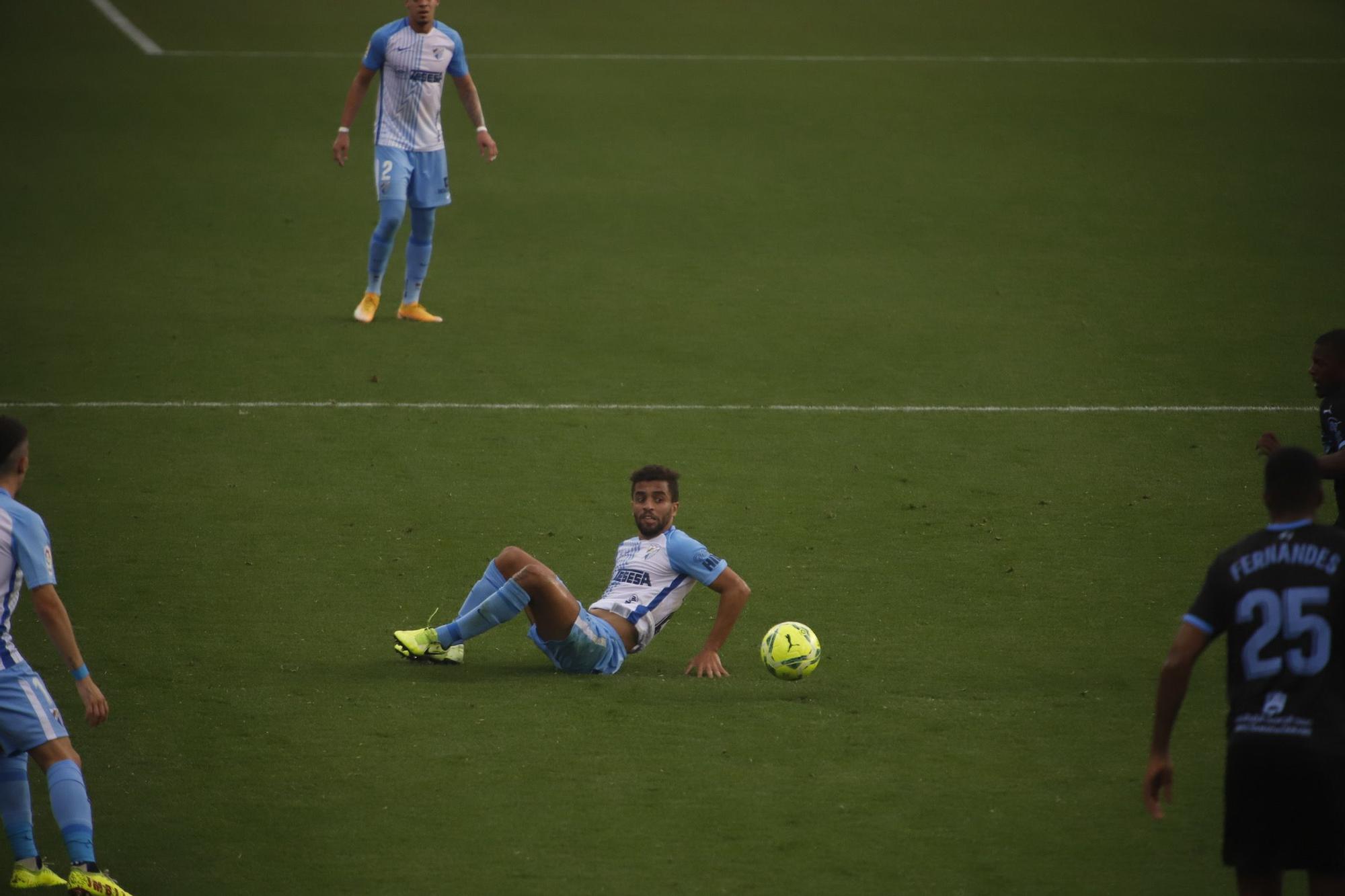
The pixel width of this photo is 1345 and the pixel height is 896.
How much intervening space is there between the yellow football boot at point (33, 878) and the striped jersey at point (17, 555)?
2.49 feet

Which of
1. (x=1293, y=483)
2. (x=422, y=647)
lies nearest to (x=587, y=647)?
(x=422, y=647)

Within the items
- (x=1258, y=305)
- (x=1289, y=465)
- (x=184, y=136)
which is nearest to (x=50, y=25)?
(x=184, y=136)

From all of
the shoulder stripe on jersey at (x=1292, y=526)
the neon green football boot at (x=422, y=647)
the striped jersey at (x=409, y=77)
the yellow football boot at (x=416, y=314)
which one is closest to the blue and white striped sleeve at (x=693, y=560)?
the neon green football boot at (x=422, y=647)

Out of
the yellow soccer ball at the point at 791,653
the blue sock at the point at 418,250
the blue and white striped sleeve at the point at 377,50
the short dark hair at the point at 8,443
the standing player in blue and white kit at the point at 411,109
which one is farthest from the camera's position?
the blue sock at the point at 418,250

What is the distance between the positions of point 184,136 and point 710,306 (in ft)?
31.3

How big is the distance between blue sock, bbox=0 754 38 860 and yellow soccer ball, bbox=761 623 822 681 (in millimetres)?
3583

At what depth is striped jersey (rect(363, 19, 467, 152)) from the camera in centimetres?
1520

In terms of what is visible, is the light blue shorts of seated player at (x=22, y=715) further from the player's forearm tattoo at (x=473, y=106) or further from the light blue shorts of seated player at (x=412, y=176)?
the player's forearm tattoo at (x=473, y=106)

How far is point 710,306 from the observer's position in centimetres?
1738

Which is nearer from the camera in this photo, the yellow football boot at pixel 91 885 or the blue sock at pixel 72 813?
the yellow football boot at pixel 91 885

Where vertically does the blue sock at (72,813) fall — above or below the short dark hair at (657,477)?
below

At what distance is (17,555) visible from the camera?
245 inches

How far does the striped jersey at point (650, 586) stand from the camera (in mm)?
8906

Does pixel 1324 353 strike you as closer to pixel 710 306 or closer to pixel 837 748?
pixel 837 748
